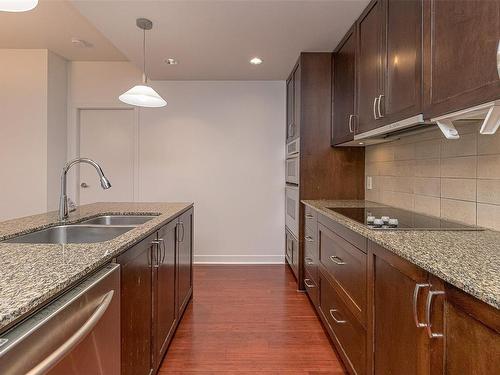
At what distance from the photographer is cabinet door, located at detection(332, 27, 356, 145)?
2.53 meters

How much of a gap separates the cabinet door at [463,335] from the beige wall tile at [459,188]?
0.97 m

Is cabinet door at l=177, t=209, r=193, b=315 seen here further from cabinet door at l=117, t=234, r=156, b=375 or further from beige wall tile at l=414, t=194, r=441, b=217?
beige wall tile at l=414, t=194, r=441, b=217

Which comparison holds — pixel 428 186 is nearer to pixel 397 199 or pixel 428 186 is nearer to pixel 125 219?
pixel 397 199

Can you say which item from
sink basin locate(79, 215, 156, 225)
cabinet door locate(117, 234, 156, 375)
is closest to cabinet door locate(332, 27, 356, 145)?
sink basin locate(79, 215, 156, 225)

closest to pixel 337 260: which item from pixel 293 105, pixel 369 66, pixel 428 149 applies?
pixel 428 149

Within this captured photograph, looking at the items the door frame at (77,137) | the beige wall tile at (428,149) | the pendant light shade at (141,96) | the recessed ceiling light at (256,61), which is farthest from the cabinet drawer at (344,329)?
the door frame at (77,137)

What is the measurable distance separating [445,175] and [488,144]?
371 millimetres

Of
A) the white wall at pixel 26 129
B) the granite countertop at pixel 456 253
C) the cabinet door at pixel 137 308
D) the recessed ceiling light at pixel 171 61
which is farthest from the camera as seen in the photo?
the white wall at pixel 26 129

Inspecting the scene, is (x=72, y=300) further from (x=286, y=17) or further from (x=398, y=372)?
(x=286, y=17)

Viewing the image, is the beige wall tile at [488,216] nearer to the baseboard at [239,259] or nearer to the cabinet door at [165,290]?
the cabinet door at [165,290]

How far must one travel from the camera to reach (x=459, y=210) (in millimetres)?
1737

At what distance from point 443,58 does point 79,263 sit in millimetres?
1621

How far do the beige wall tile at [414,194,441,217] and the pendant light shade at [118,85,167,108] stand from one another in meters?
2.06

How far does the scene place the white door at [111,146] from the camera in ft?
13.8
